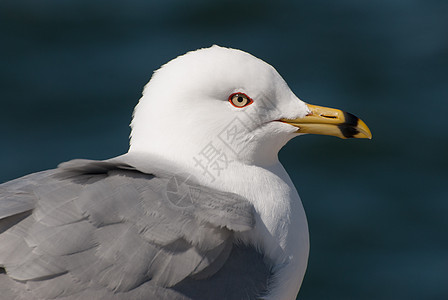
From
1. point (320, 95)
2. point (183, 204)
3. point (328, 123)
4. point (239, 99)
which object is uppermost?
point (239, 99)

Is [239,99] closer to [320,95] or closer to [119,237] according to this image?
[119,237]

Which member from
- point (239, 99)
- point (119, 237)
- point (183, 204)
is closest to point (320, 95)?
point (239, 99)

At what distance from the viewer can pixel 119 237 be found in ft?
8.34

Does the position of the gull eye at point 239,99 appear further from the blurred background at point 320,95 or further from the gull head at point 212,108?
the blurred background at point 320,95

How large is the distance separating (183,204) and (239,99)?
0.48 m

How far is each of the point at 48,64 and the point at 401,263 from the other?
263 cm

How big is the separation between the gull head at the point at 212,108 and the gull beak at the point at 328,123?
6 centimetres

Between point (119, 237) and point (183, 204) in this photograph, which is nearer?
point (119, 237)

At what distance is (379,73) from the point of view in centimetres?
555

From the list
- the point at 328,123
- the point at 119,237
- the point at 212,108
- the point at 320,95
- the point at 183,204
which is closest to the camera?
the point at 119,237

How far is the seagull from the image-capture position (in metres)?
2.50

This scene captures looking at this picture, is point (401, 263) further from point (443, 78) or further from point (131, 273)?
point (131, 273)

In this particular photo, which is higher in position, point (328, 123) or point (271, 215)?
point (328, 123)

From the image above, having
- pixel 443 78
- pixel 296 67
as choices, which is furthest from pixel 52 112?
pixel 443 78
